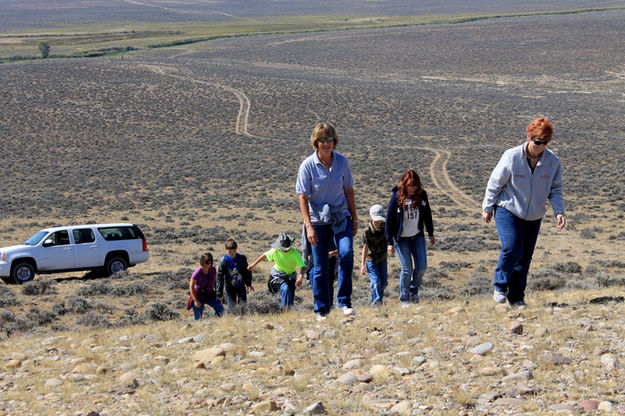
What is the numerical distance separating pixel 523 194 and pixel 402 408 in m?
2.77

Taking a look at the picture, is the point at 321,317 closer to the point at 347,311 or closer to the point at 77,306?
the point at 347,311

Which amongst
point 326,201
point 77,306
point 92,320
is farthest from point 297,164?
point 326,201

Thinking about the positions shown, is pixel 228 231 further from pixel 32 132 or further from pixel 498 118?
pixel 498 118

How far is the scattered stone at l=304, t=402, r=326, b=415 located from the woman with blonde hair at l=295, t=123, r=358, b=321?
2.24 m

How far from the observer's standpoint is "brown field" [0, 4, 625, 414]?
25.6 feet

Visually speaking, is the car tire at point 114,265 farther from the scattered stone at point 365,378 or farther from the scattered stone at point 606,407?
the scattered stone at point 606,407

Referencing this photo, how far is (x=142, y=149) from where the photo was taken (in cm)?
4641

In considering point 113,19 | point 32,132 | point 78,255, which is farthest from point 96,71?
point 113,19

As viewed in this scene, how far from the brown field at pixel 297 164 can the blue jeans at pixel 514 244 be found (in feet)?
1.38

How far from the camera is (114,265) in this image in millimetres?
16797

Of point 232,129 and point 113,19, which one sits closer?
point 232,129

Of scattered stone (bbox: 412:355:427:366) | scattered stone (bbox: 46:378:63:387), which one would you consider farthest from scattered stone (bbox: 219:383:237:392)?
scattered stone (bbox: 46:378:63:387)

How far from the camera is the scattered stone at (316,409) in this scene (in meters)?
5.13

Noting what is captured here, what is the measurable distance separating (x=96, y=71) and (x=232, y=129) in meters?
25.5
